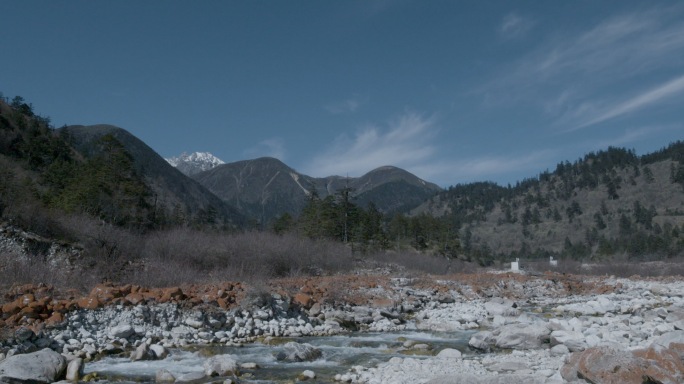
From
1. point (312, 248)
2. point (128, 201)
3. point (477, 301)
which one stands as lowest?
point (477, 301)

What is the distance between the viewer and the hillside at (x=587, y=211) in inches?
4582

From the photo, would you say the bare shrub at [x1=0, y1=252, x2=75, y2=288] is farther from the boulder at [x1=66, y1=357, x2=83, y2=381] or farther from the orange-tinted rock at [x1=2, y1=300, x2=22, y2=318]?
the boulder at [x1=66, y1=357, x2=83, y2=381]

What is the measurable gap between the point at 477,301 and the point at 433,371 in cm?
1608

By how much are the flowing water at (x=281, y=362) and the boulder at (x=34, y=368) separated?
794 mm

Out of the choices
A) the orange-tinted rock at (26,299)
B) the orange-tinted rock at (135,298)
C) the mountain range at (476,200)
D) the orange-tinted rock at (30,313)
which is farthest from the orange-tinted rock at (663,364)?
the mountain range at (476,200)

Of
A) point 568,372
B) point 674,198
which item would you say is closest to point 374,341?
point 568,372

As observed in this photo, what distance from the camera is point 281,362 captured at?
12.9 meters

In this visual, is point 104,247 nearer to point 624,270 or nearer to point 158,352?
point 158,352

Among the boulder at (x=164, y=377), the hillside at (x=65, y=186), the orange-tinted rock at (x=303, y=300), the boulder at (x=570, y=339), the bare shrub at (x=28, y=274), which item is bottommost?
the boulder at (x=570, y=339)

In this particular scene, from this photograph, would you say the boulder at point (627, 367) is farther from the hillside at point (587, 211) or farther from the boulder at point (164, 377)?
the hillside at point (587, 211)

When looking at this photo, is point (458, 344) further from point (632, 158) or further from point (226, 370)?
point (632, 158)

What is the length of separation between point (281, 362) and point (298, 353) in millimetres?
517

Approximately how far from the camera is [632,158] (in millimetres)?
162500

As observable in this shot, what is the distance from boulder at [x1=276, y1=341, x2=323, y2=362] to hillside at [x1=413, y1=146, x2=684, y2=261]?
84047mm
